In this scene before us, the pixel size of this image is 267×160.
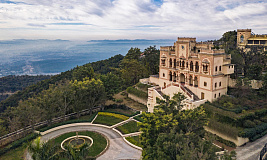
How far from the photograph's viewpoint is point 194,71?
32.3m

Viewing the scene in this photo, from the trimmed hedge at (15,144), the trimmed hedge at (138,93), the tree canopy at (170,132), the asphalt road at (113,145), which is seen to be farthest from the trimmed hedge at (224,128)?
the trimmed hedge at (15,144)

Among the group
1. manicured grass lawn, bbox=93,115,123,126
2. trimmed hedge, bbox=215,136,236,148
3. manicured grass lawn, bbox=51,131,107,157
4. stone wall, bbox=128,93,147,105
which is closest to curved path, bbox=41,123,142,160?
manicured grass lawn, bbox=51,131,107,157

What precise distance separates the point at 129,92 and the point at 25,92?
38079 mm

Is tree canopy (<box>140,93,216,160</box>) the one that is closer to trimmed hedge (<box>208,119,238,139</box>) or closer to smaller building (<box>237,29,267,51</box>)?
trimmed hedge (<box>208,119,238,139</box>)

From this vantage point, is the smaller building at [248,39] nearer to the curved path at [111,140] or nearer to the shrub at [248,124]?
the shrub at [248,124]

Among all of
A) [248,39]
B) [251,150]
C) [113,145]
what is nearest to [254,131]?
[251,150]

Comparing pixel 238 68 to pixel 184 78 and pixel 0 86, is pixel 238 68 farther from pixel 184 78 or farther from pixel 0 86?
pixel 0 86

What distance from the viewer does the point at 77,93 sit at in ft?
110

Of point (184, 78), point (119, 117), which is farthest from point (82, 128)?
point (184, 78)

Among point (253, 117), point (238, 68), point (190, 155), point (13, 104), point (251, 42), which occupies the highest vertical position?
point (251, 42)

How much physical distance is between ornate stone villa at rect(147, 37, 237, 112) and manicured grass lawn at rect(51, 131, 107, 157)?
12.5 metres

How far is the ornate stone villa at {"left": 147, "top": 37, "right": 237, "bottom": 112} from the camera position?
29516 mm

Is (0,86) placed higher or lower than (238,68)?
lower

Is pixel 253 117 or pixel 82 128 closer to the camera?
pixel 253 117
